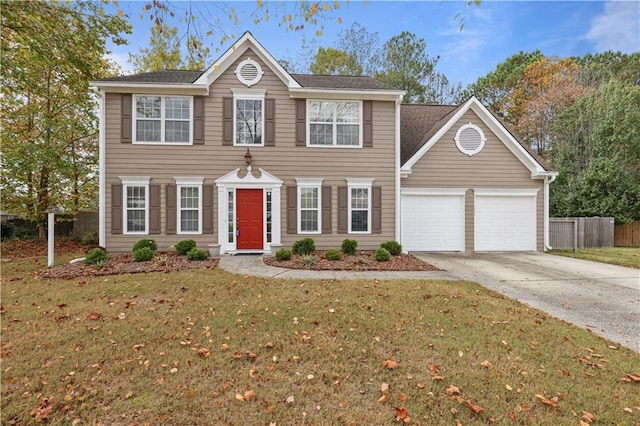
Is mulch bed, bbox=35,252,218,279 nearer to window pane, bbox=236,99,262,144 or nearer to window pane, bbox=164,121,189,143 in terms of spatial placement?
window pane, bbox=164,121,189,143

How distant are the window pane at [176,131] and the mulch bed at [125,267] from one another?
4174 millimetres

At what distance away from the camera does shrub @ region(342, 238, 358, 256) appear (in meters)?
10.5

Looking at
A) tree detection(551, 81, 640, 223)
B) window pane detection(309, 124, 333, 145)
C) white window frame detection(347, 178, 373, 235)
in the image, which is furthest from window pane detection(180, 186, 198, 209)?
tree detection(551, 81, 640, 223)

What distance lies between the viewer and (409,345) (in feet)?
12.7

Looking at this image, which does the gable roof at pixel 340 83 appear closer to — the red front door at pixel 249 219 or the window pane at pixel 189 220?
the red front door at pixel 249 219

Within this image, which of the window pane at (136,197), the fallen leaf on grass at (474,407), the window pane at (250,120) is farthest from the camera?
the window pane at (250,120)

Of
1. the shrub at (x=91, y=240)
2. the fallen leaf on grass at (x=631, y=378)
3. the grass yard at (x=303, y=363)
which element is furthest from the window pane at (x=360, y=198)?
the shrub at (x=91, y=240)

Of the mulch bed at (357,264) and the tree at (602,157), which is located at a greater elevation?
the tree at (602,157)

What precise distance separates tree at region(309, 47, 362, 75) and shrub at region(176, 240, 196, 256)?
15.4m

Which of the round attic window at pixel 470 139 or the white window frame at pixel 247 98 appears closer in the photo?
the white window frame at pixel 247 98

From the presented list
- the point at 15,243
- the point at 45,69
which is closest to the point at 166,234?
the point at 15,243

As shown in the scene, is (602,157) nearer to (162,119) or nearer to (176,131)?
(176,131)

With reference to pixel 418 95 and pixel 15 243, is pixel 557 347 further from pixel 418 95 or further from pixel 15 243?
pixel 418 95

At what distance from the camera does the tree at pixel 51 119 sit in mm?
9805
